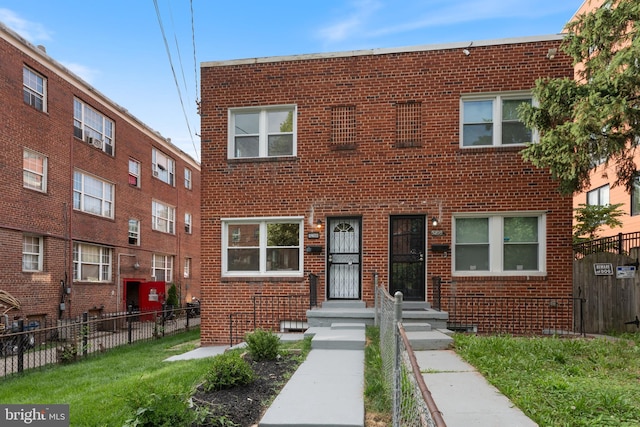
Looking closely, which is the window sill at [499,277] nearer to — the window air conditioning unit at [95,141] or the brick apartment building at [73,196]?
the brick apartment building at [73,196]

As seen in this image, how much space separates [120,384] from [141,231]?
17.0 metres

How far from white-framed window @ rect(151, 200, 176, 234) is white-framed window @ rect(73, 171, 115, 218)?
3.90 meters

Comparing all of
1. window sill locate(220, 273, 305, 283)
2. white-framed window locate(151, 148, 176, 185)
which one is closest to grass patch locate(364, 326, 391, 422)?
window sill locate(220, 273, 305, 283)

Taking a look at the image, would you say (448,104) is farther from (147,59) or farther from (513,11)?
(147,59)

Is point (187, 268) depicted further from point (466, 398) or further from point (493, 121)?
point (466, 398)

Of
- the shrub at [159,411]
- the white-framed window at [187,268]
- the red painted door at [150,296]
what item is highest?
the shrub at [159,411]

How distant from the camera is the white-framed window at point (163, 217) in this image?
23625mm

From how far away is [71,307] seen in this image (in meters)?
16.6

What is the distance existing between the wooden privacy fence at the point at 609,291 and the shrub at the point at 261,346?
7.81 meters

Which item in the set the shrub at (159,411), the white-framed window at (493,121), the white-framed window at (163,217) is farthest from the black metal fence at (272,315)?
the white-framed window at (163,217)

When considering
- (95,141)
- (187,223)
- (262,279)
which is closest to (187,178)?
(187,223)

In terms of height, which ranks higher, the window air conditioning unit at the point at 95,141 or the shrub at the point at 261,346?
the window air conditioning unit at the point at 95,141

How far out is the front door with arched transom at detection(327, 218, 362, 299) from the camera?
1084 cm

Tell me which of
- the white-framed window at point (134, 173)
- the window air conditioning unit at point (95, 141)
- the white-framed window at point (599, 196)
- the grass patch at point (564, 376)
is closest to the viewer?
the grass patch at point (564, 376)
